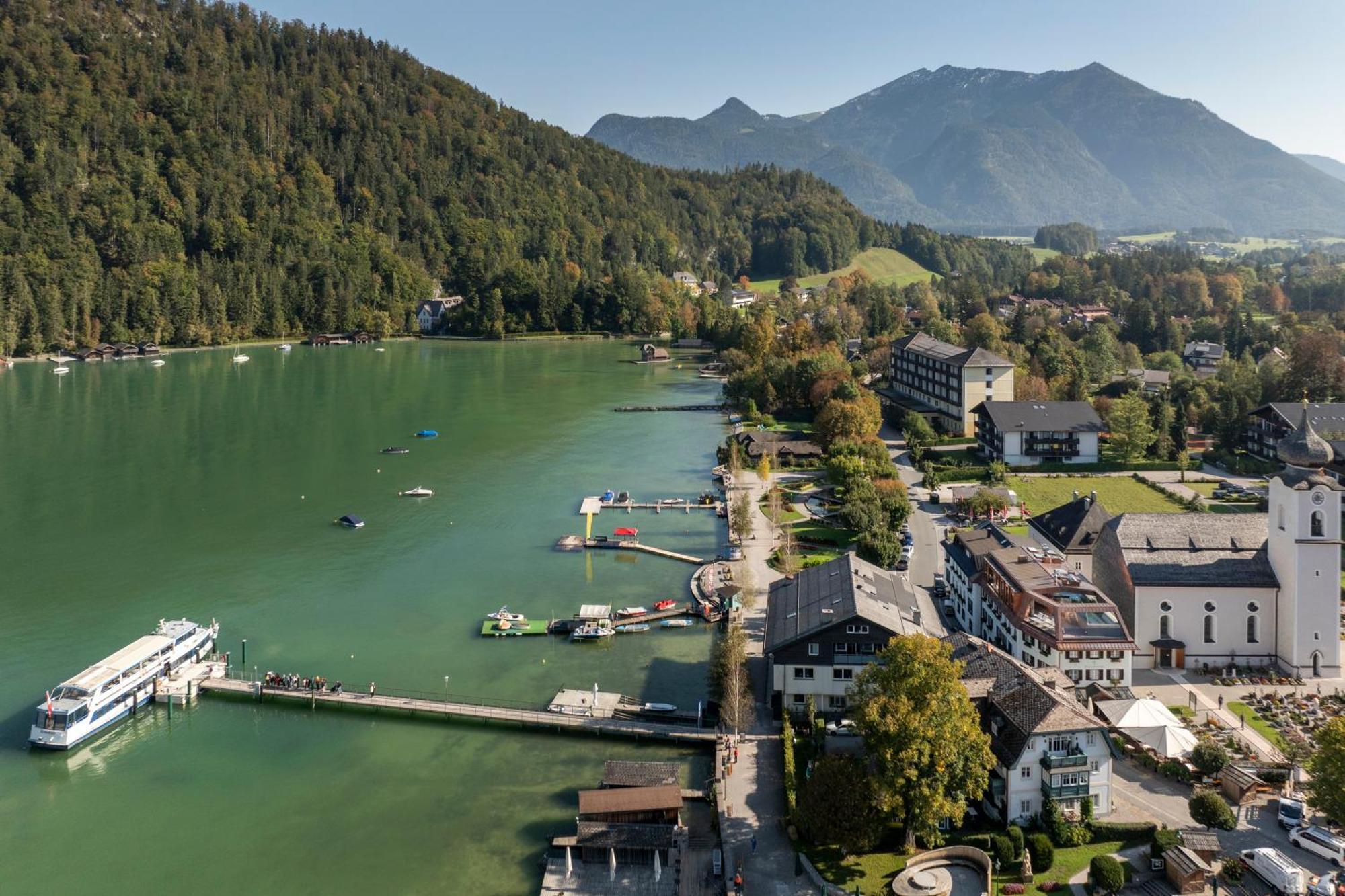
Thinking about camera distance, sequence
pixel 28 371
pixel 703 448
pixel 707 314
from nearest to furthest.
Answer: pixel 703 448, pixel 28 371, pixel 707 314

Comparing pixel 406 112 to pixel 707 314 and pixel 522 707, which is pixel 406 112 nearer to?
pixel 707 314

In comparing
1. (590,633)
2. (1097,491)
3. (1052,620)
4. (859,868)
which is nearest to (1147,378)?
(1097,491)

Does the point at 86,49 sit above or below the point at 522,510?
above

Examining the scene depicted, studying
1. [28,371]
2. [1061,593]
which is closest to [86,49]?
[28,371]

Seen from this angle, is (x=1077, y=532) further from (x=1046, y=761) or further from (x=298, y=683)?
(x=298, y=683)

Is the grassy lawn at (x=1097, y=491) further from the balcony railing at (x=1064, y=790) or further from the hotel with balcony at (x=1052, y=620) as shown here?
the balcony railing at (x=1064, y=790)

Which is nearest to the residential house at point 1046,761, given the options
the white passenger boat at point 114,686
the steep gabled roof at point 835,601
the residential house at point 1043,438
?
the steep gabled roof at point 835,601
